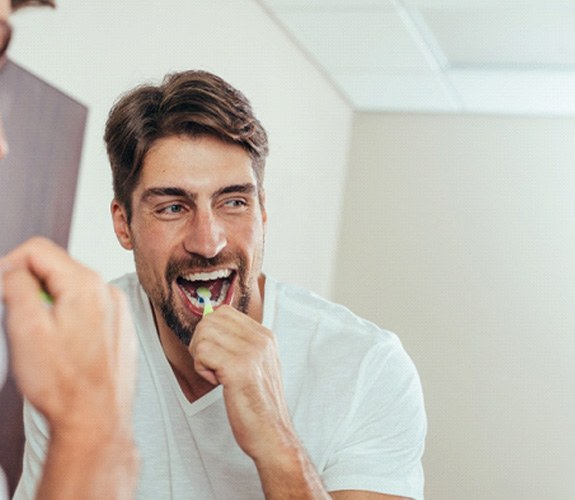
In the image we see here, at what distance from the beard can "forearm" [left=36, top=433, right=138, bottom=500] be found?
846mm

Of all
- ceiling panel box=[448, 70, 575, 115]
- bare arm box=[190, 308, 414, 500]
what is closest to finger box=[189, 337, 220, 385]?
bare arm box=[190, 308, 414, 500]

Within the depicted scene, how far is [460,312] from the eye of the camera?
4.35 m

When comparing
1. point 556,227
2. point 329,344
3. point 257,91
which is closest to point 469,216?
point 556,227

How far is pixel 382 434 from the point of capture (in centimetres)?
134

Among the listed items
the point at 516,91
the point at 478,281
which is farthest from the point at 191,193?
the point at 478,281

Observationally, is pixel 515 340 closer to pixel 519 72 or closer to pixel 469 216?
pixel 469 216

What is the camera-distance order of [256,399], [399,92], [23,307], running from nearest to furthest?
[23,307], [256,399], [399,92]

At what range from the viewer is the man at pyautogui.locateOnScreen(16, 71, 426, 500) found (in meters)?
1.31

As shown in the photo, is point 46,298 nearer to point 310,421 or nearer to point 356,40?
point 310,421

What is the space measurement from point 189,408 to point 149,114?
454 millimetres

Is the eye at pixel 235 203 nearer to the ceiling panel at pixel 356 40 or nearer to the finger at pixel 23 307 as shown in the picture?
the finger at pixel 23 307

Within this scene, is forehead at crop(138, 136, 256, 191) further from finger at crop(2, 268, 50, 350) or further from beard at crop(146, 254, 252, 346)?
finger at crop(2, 268, 50, 350)

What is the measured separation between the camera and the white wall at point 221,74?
235 centimetres

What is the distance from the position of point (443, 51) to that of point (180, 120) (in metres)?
2.50
